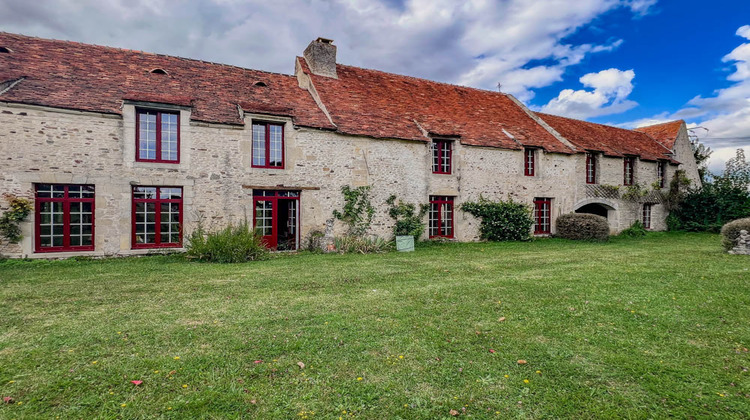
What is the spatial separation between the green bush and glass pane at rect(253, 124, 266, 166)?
8.83 ft

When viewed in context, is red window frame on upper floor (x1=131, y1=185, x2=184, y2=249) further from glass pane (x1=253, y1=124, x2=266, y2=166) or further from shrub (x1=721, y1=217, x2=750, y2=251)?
shrub (x1=721, y1=217, x2=750, y2=251)

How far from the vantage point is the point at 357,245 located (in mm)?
12336

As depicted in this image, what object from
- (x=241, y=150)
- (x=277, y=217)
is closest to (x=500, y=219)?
(x=277, y=217)

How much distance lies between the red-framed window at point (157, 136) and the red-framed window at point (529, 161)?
13.7 metres

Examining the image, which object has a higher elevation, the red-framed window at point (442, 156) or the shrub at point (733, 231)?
the red-framed window at point (442, 156)

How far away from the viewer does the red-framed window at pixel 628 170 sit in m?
19.4

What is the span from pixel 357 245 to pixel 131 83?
28.0 ft

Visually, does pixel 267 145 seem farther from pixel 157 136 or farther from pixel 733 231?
pixel 733 231

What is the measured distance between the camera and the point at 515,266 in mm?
9219

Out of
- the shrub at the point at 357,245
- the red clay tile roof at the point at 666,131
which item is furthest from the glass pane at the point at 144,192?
the red clay tile roof at the point at 666,131

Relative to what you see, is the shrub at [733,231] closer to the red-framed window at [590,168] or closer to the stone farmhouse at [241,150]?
the stone farmhouse at [241,150]

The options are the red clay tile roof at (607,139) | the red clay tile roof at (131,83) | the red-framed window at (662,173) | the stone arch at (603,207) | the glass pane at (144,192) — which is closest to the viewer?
the red clay tile roof at (131,83)

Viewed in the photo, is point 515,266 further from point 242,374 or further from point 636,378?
point 242,374

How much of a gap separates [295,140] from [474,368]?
410 inches
